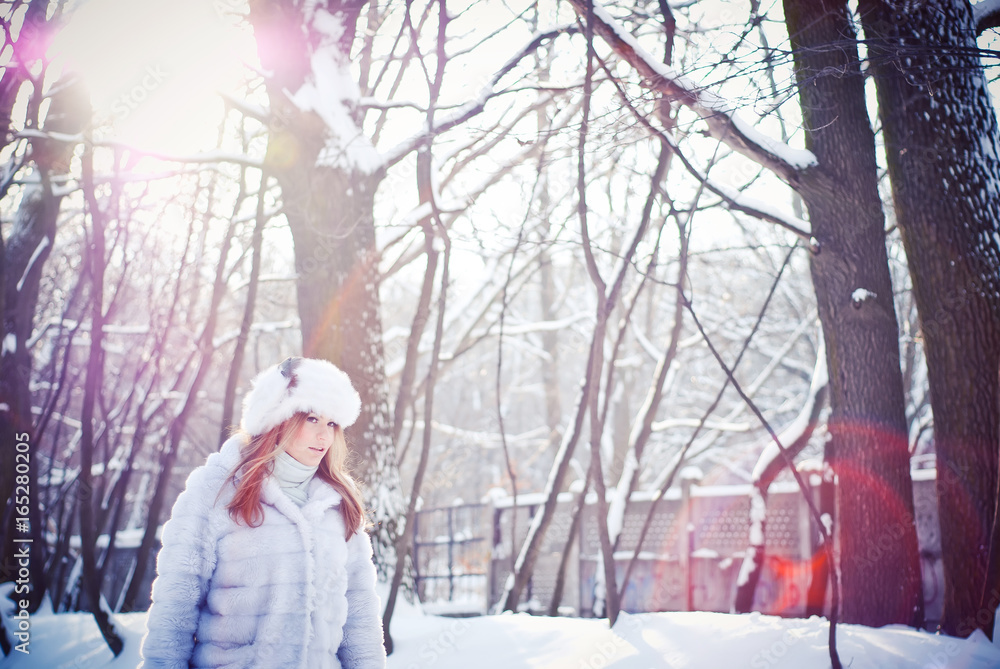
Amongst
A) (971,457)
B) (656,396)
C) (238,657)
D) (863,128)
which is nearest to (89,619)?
(238,657)

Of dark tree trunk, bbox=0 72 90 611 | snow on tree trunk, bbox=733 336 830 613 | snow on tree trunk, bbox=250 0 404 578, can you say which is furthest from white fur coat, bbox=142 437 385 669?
dark tree trunk, bbox=0 72 90 611

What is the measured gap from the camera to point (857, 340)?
11.5ft

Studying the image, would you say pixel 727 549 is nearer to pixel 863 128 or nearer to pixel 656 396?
pixel 656 396

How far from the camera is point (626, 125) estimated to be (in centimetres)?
320

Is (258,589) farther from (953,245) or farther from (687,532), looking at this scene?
(687,532)

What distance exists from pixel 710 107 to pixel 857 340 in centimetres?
146

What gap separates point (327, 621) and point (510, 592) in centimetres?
276

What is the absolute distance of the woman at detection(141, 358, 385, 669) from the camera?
1861 millimetres

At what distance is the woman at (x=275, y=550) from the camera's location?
1.86m

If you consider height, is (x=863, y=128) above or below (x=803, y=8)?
below

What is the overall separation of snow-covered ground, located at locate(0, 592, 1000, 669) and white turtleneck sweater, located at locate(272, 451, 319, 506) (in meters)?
1.45

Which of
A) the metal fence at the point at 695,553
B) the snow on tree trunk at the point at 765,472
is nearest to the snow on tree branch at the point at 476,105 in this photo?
the snow on tree trunk at the point at 765,472

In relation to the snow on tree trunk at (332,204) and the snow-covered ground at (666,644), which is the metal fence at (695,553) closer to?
the snow on tree trunk at (332,204)

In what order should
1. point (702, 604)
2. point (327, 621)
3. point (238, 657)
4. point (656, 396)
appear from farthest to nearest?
point (702, 604)
point (656, 396)
point (327, 621)
point (238, 657)
